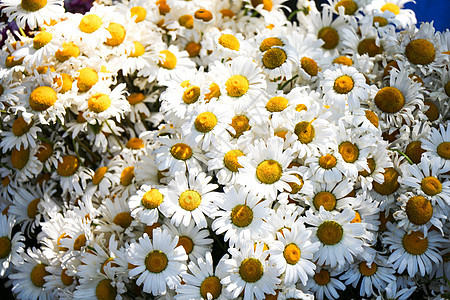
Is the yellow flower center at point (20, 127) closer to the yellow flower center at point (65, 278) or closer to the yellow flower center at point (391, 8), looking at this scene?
the yellow flower center at point (65, 278)

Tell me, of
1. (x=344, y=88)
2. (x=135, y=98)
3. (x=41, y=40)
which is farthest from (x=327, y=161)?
(x=41, y=40)

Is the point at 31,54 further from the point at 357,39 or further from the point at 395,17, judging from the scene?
the point at 395,17

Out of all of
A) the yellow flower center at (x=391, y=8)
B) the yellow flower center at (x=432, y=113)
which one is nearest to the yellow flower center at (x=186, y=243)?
the yellow flower center at (x=432, y=113)

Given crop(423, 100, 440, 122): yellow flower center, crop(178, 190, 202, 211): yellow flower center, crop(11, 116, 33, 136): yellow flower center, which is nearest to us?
crop(178, 190, 202, 211): yellow flower center

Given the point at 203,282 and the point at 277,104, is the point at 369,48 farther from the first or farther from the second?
the point at 203,282

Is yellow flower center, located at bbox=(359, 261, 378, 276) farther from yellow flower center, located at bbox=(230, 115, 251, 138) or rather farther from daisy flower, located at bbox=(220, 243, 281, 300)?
yellow flower center, located at bbox=(230, 115, 251, 138)

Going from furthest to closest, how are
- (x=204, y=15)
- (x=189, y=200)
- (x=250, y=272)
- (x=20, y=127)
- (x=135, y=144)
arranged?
(x=204, y=15) < (x=135, y=144) < (x=20, y=127) < (x=189, y=200) < (x=250, y=272)

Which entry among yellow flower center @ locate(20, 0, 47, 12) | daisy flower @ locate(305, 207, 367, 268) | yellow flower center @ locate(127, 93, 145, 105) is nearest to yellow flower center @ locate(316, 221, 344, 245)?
daisy flower @ locate(305, 207, 367, 268)
